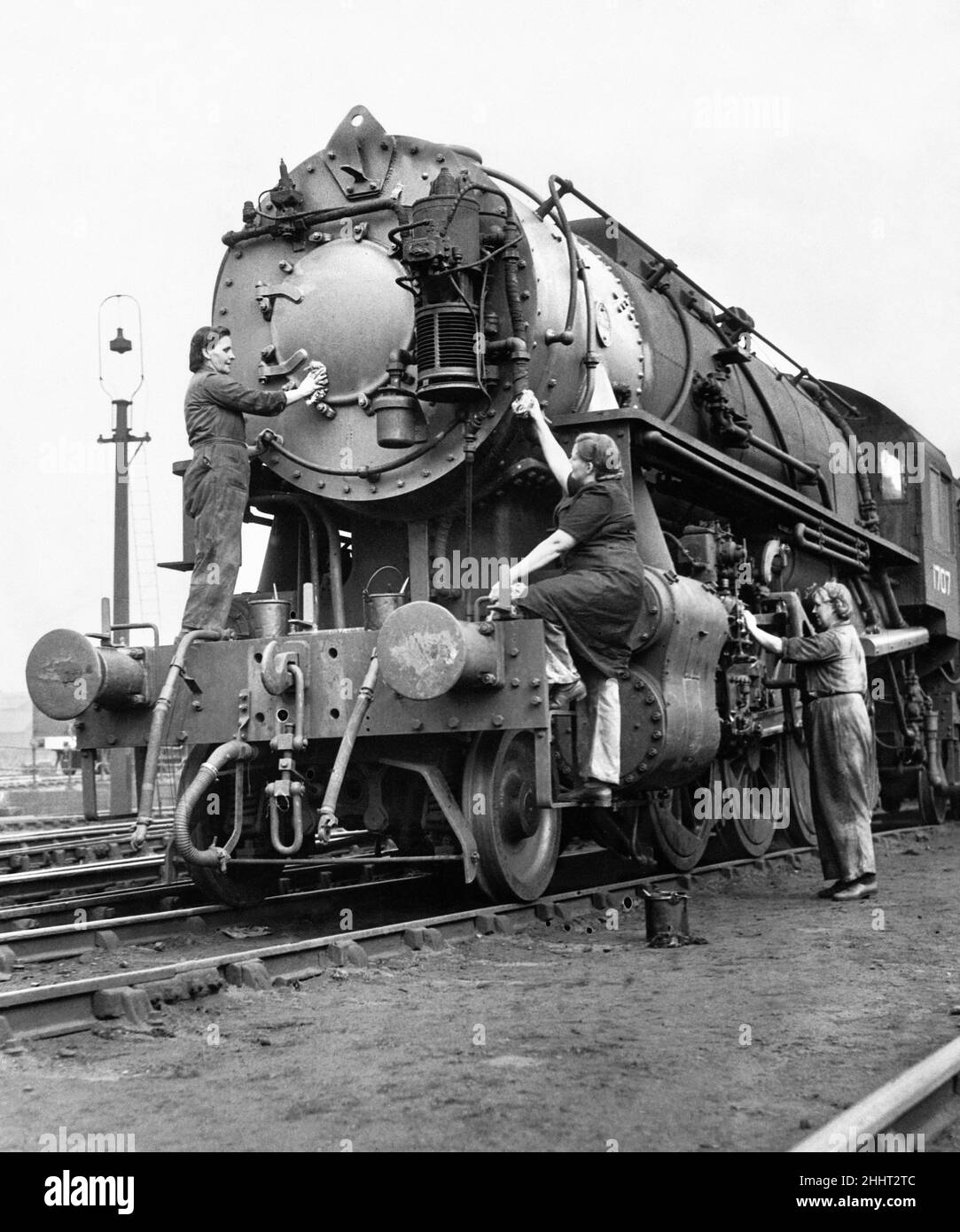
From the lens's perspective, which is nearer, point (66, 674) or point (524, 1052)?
point (524, 1052)

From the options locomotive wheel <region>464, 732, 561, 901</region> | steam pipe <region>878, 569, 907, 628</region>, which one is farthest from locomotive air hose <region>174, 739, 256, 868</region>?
steam pipe <region>878, 569, 907, 628</region>

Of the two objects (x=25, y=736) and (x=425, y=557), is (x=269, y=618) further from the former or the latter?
(x=25, y=736)

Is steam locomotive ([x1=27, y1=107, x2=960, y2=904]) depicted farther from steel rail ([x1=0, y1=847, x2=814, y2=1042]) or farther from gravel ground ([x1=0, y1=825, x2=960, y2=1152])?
gravel ground ([x1=0, y1=825, x2=960, y2=1152])

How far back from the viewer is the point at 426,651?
567 cm

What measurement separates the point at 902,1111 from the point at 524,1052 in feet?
3.73

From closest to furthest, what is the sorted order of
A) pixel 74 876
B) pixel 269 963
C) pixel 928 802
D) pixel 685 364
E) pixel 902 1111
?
pixel 902 1111 < pixel 269 963 < pixel 685 364 < pixel 74 876 < pixel 928 802

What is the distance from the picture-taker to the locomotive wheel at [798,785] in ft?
30.9

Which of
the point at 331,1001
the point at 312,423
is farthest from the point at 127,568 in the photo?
the point at 331,1001

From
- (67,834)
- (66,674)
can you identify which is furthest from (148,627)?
(67,834)

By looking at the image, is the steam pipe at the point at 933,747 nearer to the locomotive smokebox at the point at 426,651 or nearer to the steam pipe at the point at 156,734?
the locomotive smokebox at the point at 426,651

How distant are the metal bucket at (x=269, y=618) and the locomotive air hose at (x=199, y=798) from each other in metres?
0.63

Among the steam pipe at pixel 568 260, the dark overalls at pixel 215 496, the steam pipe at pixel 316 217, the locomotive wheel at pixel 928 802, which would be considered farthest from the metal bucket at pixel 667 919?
the locomotive wheel at pixel 928 802

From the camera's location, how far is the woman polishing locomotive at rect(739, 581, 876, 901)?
7.59m
